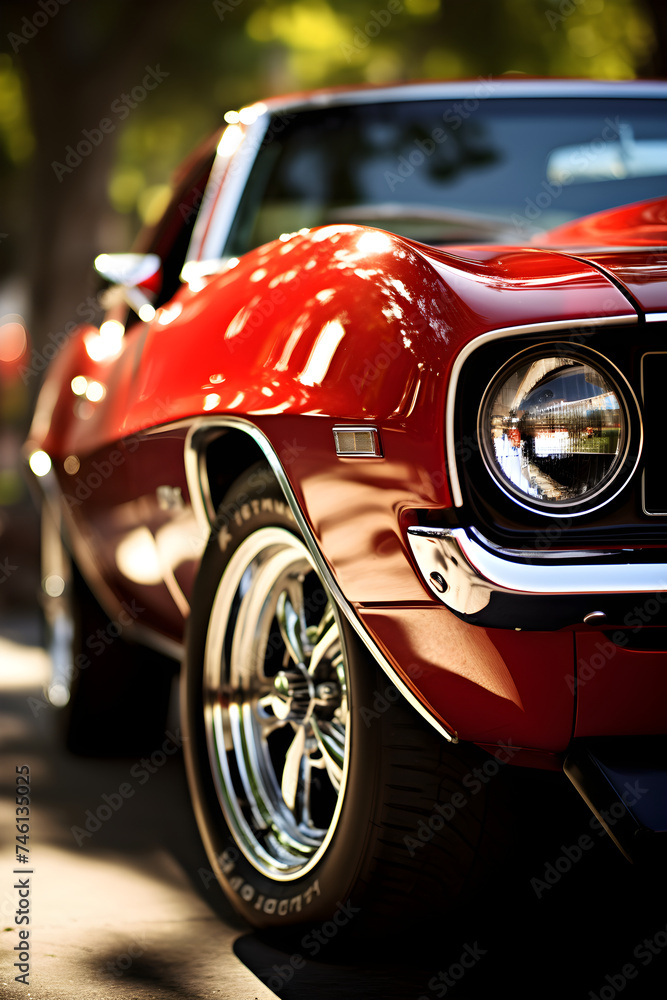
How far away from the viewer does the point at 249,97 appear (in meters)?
15.8

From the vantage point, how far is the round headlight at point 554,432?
1920mm

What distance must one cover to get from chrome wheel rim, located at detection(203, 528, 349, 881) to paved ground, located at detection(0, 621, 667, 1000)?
22cm

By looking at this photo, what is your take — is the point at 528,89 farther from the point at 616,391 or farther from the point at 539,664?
the point at 539,664

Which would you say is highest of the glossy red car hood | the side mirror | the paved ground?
the side mirror

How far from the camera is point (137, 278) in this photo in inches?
137

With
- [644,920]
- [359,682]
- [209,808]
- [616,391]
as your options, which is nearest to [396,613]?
[359,682]

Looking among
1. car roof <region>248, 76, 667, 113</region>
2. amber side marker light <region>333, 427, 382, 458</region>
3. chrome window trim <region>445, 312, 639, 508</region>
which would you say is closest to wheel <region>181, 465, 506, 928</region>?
amber side marker light <region>333, 427, 382, 458</region>

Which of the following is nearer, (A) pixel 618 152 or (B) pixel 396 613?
(B) pixel 396 613

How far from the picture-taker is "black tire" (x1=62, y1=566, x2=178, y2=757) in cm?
402

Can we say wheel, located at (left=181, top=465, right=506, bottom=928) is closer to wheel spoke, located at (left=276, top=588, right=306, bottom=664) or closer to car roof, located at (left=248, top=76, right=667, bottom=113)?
wheel spoke, located at (left=276, top=588, right=306, bottom=664)

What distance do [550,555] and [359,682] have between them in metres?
0.41

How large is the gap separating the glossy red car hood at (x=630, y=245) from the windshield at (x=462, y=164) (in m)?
0.49

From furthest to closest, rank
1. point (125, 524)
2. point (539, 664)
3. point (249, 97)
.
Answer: point (249, 97) → point (125, 524) → point (539, 664)

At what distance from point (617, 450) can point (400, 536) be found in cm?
35
